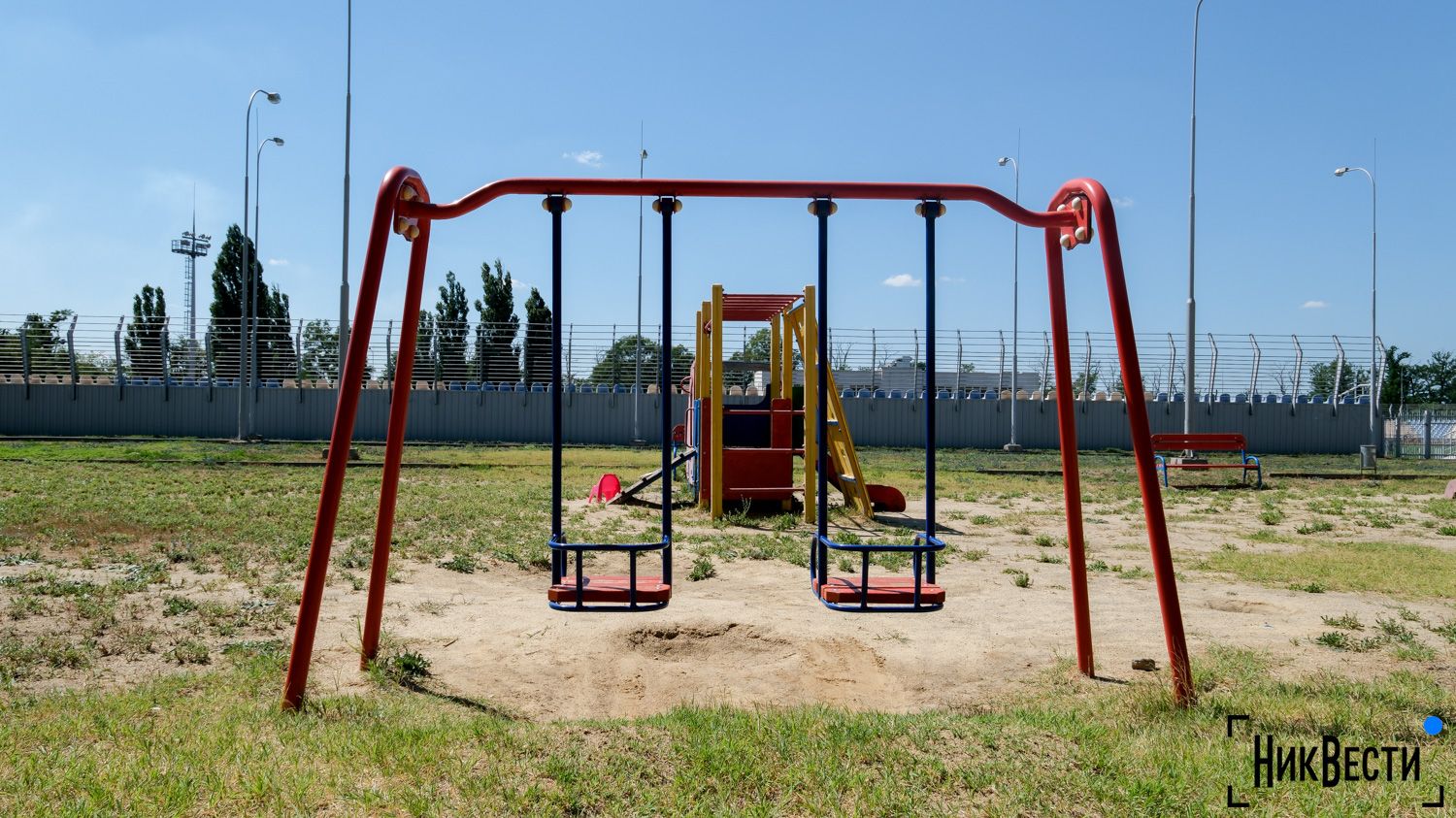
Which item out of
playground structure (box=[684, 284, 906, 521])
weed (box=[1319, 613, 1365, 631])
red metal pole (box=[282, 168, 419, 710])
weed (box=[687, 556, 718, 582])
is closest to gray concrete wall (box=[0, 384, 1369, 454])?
playground structure (box=[684, 284, 906, 521])

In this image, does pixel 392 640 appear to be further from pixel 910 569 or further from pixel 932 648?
pixel 910 569

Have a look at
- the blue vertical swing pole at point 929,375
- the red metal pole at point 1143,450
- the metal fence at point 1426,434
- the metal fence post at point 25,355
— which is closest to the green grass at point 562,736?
the red metal pole at point 1143,450

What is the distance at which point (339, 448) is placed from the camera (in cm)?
445

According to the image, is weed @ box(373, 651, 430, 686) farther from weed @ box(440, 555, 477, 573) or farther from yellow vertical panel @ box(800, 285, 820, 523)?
yellow vertical panel @ box(800, 285, 820, 523)

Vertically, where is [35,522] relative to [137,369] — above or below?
below

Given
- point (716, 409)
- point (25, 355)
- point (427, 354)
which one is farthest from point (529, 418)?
point (716, 409)

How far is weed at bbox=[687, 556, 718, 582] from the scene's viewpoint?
770cm

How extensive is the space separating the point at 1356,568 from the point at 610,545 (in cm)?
697

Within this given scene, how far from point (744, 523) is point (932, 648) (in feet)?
18.2

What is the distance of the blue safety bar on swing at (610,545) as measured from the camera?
15.2 ft

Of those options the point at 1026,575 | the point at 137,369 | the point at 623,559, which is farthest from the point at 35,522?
the point at 137,369

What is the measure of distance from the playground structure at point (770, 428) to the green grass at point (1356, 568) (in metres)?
4.18

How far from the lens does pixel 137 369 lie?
32.8 meters

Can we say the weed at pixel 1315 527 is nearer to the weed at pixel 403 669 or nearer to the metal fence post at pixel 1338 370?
the weed at pixel 403 669
